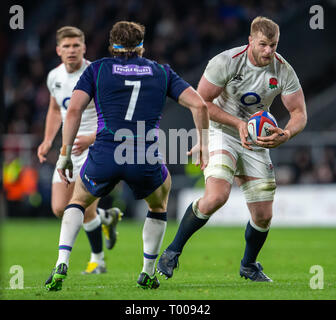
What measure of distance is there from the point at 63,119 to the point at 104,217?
51.9 inches

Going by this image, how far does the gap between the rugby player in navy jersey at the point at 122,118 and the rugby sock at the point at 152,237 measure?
0.34 metres

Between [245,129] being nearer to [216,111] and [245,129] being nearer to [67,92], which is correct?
[216,111]

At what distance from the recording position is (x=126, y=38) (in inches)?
243

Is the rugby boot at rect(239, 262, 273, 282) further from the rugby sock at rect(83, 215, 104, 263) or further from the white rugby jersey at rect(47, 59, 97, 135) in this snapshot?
the white rugby jersey at rect(47, 59, 97, 135)

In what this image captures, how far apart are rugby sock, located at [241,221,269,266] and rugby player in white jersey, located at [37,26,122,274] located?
1.84m

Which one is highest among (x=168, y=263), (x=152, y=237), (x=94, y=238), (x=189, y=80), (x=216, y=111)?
(x=189, y=80)

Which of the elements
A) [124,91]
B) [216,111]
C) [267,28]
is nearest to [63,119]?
[216,111]

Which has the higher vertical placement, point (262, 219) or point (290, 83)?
point (290, 83)

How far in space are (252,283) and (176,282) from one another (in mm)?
724

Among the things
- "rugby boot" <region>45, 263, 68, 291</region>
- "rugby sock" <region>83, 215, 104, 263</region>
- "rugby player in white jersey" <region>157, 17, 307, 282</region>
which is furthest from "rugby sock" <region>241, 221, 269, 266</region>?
"rugby boot" <region>45, 263, 68, 291</region>

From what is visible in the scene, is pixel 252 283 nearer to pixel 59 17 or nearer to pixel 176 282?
pixel 176 282

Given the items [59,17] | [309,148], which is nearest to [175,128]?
[309,148]

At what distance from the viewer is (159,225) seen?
6539mm
